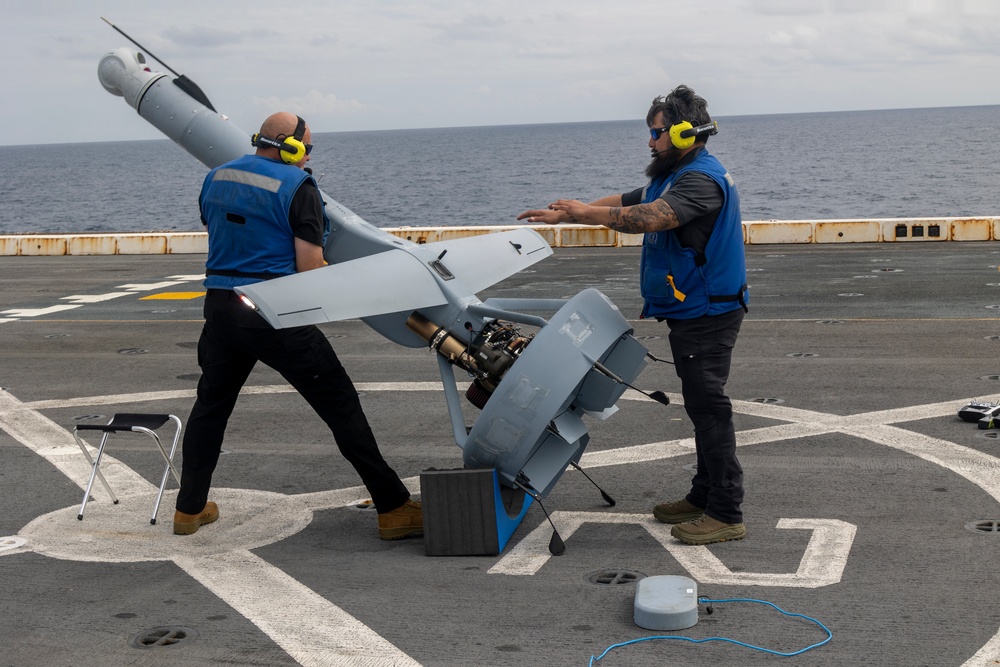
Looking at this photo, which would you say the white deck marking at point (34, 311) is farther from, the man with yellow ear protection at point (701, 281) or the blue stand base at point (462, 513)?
the man with yellow ear protection at point (701, 281)

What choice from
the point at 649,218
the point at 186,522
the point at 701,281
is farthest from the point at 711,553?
the point at 186,522

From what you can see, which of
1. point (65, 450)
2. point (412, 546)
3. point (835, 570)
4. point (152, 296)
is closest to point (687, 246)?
point (835, 570)

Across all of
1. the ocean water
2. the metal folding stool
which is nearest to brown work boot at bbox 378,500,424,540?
the metal folding stool

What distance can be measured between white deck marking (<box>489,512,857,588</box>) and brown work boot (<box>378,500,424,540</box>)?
654 millimetres

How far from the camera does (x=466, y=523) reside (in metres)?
6.32

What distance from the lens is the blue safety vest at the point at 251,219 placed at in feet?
20.7

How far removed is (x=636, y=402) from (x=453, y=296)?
3.65 metres

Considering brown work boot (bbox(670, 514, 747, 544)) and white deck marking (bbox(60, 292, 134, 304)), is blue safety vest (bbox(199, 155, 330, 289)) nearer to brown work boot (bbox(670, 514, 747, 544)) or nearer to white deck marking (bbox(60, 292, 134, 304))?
brown work boot (bbox(670, 514, 747, 544))

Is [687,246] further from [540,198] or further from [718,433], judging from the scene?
[540,198]

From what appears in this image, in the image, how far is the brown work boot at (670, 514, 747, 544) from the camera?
633cm

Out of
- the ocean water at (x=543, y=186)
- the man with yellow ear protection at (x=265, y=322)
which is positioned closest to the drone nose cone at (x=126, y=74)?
the man with yellow ear protection at (x=265, y=322)

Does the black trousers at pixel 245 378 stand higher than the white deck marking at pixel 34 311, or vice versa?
the black trousers at pixel 245 378

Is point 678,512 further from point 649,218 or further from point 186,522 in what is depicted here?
point 186,522

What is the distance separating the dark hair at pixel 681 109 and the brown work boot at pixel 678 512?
2.16 metres
